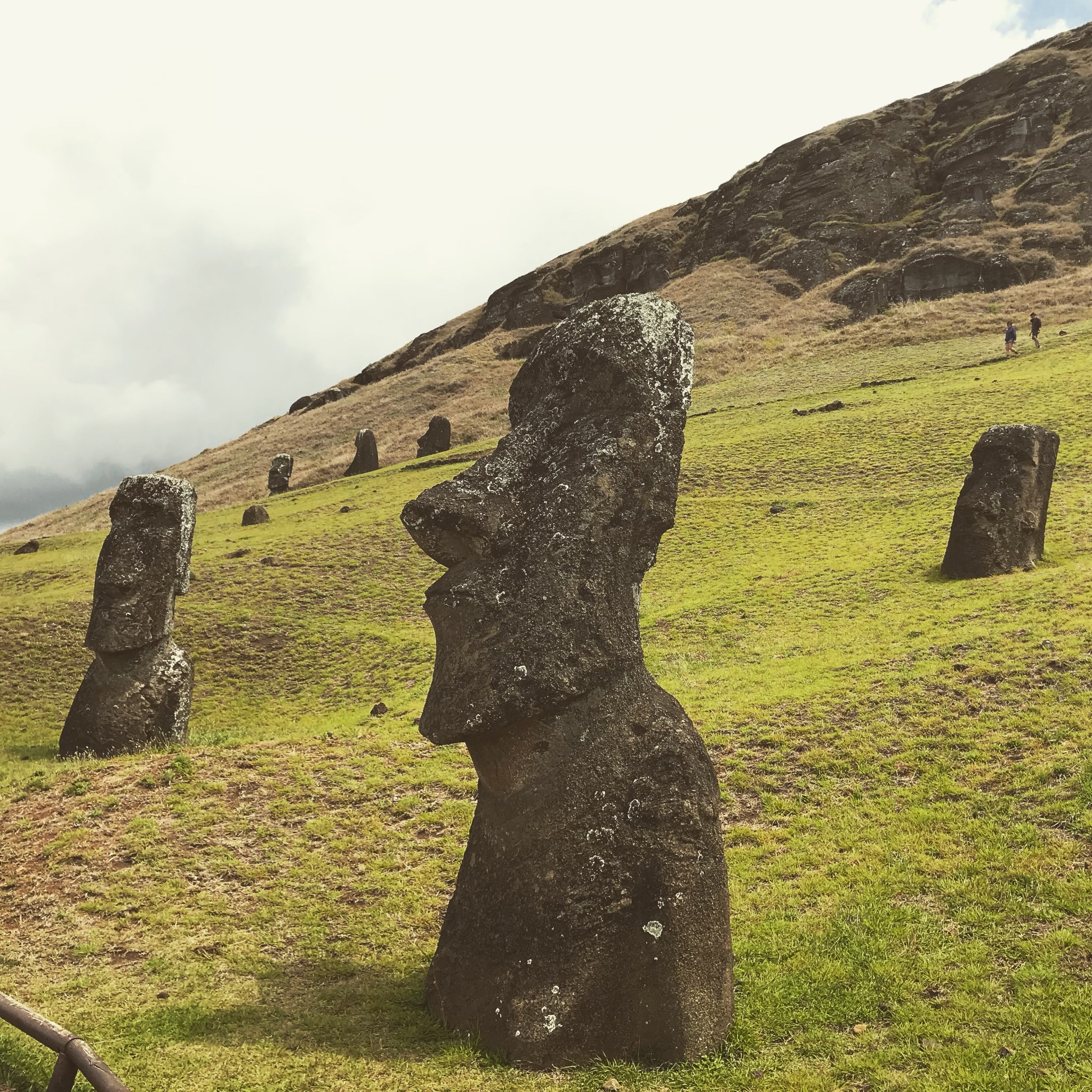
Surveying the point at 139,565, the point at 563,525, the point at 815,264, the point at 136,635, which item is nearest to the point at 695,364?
the point at 815,264

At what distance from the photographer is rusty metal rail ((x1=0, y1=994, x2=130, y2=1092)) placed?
12.7 feet

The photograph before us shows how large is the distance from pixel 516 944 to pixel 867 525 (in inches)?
943

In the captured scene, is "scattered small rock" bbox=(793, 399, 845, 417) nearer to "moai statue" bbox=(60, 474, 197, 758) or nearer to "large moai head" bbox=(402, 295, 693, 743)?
"moai statue" bbox=(60, 474, 197, 758)

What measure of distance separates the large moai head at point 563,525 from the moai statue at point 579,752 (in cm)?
1

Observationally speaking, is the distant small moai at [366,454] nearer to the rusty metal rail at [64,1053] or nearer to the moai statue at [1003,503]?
the moai statue at [1003,503]

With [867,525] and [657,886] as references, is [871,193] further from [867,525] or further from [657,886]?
[657,886]

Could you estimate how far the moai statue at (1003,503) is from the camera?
68.1ft

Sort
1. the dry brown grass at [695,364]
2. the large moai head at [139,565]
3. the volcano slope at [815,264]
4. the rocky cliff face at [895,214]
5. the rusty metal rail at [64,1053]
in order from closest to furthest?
the rusty metal rail at [64,1053] → the large moai head at [139,565] → the dry brown grass at [695,364] → the volcano slope at [815,264] → the rocky cliff face at [895,214]

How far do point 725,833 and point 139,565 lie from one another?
10761 mm

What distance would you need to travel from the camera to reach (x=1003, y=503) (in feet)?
68.3

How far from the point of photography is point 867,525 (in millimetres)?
27766

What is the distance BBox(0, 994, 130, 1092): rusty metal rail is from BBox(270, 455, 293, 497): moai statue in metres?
52.6

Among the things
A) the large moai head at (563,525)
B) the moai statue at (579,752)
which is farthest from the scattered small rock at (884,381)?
the moai statue at (579,752)

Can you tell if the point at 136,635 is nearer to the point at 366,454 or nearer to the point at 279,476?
the point at 366,454
